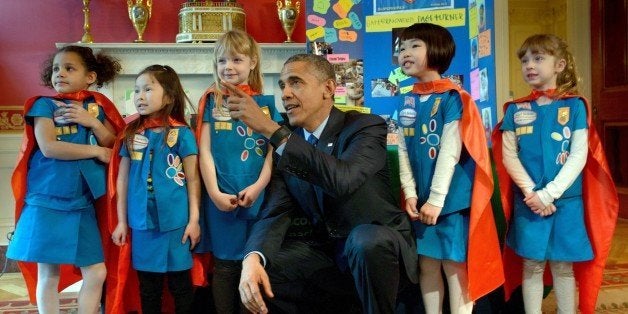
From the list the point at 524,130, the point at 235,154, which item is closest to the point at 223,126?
the point at 235,154

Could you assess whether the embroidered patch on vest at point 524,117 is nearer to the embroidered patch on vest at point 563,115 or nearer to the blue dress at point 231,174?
the embroidered patch on vest at point 563,115

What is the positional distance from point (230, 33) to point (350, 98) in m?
1.04

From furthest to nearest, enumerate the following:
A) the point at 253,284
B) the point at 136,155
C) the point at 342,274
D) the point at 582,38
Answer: the point at 582,38 < the point at 136,155 < the point at 342,274 < the point at 253,284

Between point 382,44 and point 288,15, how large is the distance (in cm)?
150

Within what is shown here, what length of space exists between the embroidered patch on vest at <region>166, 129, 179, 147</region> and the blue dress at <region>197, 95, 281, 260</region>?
115 millimetres

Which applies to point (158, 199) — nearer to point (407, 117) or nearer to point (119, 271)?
point (119, 271)

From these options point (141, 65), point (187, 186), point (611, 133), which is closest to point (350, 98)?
point (187, 186)

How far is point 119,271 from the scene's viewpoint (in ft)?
6.41

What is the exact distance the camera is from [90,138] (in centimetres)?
207

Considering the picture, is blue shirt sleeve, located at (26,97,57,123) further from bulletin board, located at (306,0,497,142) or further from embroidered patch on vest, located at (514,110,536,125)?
embroidered patch on vest, located at (514,110,536,125)

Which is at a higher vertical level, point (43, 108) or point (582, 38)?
point (582, 38)

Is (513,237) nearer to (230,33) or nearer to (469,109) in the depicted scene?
(469,109)

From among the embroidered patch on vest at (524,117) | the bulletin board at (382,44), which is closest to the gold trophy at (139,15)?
the bulletin board at (382,44)

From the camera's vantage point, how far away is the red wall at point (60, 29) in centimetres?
402
